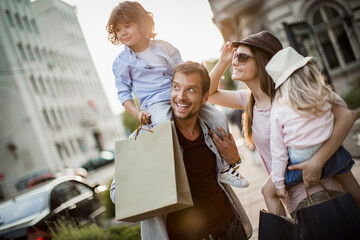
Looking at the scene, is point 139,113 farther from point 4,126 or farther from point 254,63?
point 4,126

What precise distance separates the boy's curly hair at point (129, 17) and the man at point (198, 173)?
582 mm

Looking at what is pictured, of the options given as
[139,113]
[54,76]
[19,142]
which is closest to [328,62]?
[139,113]

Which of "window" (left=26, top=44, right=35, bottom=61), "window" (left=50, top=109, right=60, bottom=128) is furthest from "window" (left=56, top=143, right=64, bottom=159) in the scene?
"window" (left=26, top=44, right=35, bottom=61)

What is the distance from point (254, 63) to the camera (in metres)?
2.08

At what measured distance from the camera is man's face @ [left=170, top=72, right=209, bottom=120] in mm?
2096

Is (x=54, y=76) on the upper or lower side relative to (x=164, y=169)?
upper

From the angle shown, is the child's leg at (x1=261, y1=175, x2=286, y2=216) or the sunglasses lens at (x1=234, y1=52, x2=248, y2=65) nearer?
the child's leg at (x1=261, y1=175, x2=286, y2=216)

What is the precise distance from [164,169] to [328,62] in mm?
11558

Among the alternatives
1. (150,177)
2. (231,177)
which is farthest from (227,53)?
(150,177)

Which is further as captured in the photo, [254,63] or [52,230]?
[52,230]

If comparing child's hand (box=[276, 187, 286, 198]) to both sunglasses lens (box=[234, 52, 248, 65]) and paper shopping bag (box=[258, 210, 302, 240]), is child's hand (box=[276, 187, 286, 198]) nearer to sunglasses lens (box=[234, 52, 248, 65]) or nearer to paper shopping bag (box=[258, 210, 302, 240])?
paper shopping bag (box=[258, 210, 302, 240])

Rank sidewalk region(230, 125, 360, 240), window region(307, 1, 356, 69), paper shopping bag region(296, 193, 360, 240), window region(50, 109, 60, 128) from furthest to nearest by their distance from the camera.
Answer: window region(50, 109, 60, 128), window region(307, 1, 356, 69), sidewalk region(230, 125, 360, 240), paper shopping bag region(296, 193, 360, 240)

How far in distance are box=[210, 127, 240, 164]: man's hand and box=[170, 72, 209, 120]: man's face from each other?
0.30m

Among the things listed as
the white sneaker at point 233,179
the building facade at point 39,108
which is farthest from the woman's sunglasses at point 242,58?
the building facade at point 39,108
